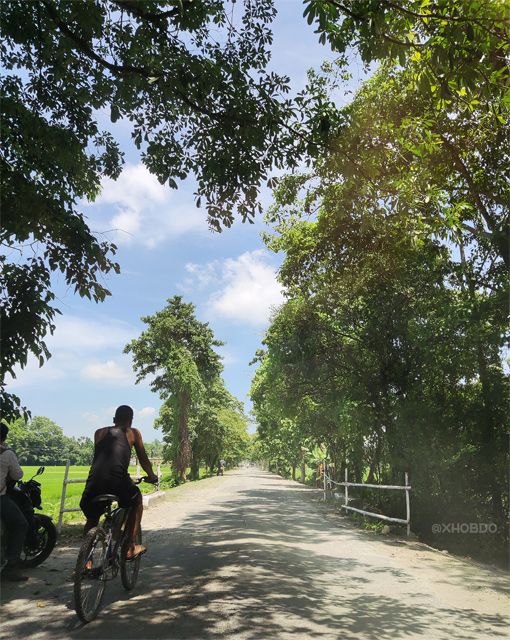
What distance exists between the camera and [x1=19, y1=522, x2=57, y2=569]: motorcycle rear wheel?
590 centimetres

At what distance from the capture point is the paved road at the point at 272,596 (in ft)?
12.9

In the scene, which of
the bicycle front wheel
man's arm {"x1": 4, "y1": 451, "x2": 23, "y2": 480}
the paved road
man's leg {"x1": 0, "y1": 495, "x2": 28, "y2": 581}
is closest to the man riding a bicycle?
the bicycle front wheel

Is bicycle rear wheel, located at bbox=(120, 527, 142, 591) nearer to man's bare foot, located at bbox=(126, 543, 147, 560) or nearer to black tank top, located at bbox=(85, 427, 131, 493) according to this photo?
man's bare foot, located at bbox=(126, 543, 147, 560)

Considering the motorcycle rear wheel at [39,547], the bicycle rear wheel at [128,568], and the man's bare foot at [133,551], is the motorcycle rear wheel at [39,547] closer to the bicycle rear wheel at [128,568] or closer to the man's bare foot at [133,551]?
the bicycle rear wheel at [128,568]

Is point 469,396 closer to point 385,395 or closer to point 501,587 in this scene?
point 385,395

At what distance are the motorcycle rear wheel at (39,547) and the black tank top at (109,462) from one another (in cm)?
216

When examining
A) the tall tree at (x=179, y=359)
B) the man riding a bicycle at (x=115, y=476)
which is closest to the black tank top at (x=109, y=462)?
the man riding a bicycle at (x=115, y=476)

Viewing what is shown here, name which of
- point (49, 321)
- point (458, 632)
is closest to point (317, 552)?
point (458, 632)

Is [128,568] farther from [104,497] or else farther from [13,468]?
[13,468]

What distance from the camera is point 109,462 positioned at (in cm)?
450

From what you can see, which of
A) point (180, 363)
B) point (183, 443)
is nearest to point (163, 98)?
point (180, 363)

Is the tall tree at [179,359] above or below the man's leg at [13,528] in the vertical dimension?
above

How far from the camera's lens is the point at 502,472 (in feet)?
37.8

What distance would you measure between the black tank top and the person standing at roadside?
138 cm
